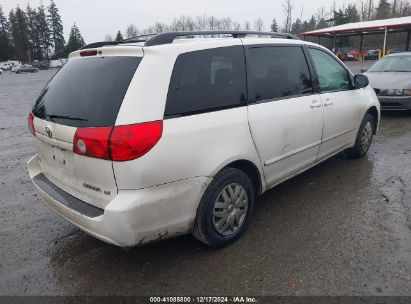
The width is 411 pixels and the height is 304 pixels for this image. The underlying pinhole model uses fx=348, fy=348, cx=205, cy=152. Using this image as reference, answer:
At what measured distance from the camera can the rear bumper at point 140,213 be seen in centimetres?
239

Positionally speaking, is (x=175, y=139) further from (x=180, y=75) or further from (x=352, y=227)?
(x=352, y=227)

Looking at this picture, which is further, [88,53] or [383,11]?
[383,11]

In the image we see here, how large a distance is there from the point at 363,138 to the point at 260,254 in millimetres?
A: 3103

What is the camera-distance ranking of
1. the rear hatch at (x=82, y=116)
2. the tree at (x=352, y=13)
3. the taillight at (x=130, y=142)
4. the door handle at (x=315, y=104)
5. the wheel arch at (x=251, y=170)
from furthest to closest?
the tree at (x=352, y=13) < the door handle at (x=315, y=104) < the wheel arch at (x=251, y=170) < the rear hatch at (x=82, y=116) < the taillight at (x=130, y=142)

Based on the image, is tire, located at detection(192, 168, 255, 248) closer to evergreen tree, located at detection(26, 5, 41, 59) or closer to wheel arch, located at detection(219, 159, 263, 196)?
wheel arch, located at detection(219, 159, 263, 196)

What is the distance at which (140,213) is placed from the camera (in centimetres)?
241

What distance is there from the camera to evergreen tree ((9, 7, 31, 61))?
83375mm

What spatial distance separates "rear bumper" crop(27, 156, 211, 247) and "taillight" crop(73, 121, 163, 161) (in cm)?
27

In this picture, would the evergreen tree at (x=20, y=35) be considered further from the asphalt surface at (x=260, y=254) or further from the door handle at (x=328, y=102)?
the door handle at (x=328, y=102)

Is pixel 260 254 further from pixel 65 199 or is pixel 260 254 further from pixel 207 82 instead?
pixel 65 199

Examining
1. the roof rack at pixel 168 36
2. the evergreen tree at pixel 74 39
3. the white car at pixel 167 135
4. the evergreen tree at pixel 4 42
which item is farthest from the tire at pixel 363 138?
the evergreen tree at pixel 4 42

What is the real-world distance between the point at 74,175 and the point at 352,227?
102 inches

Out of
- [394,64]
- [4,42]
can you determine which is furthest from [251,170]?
[4,42]

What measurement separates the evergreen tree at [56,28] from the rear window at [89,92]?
317 ft
